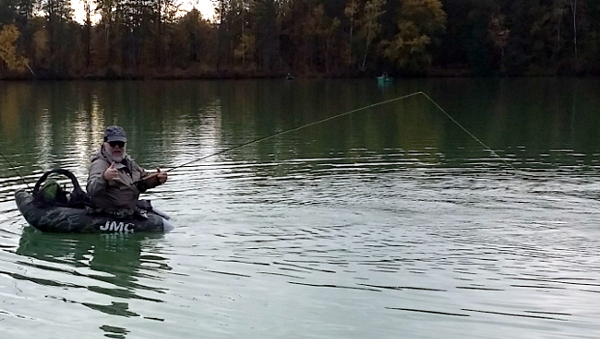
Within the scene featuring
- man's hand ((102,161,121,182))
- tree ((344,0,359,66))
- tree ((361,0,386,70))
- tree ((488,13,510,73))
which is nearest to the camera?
man's hand ((102,161,121,182))

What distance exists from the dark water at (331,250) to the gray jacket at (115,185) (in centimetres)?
44

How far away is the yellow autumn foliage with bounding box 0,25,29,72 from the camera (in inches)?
2803

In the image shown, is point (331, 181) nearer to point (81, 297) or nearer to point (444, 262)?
point (444, 262)

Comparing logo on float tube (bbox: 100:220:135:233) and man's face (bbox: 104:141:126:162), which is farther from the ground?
man's face (bbox: 104:141:126:162)

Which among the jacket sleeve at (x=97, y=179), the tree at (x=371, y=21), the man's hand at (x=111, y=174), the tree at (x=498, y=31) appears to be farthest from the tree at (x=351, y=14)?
the man's hand at (x=111, y=174)

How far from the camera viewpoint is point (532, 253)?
9.67 m

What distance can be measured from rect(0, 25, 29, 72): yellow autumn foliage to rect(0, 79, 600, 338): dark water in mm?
54413

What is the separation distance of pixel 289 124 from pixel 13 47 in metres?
50.6

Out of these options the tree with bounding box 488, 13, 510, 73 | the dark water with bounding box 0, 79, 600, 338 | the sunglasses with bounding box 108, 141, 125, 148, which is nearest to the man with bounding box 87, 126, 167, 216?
the sunglasses with bounding box 108, 141, 125, 148

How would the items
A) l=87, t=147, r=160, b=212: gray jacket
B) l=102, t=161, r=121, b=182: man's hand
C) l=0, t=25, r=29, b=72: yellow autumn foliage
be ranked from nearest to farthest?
l=102, t=161, r=121, b=182: man's hand → l=87, t=147, r=160, b=212: gray jacket → l=0, t=25, r=29, b=72: yellow autumn foliage

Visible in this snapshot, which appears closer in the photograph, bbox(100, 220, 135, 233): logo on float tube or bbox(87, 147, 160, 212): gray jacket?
bbox(87, 147, 160, 212): gray jacket

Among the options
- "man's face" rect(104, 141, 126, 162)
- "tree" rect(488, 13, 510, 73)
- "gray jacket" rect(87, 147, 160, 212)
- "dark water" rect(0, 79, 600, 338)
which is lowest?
A: "dark water" rect(0, 79, 600, 338)

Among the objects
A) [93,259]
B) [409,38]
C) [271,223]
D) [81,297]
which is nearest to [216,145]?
[271,223]

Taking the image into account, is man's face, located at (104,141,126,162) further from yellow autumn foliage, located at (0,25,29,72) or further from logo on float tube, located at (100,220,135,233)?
yellow autumn foliage, located at (0,25,29,72)
